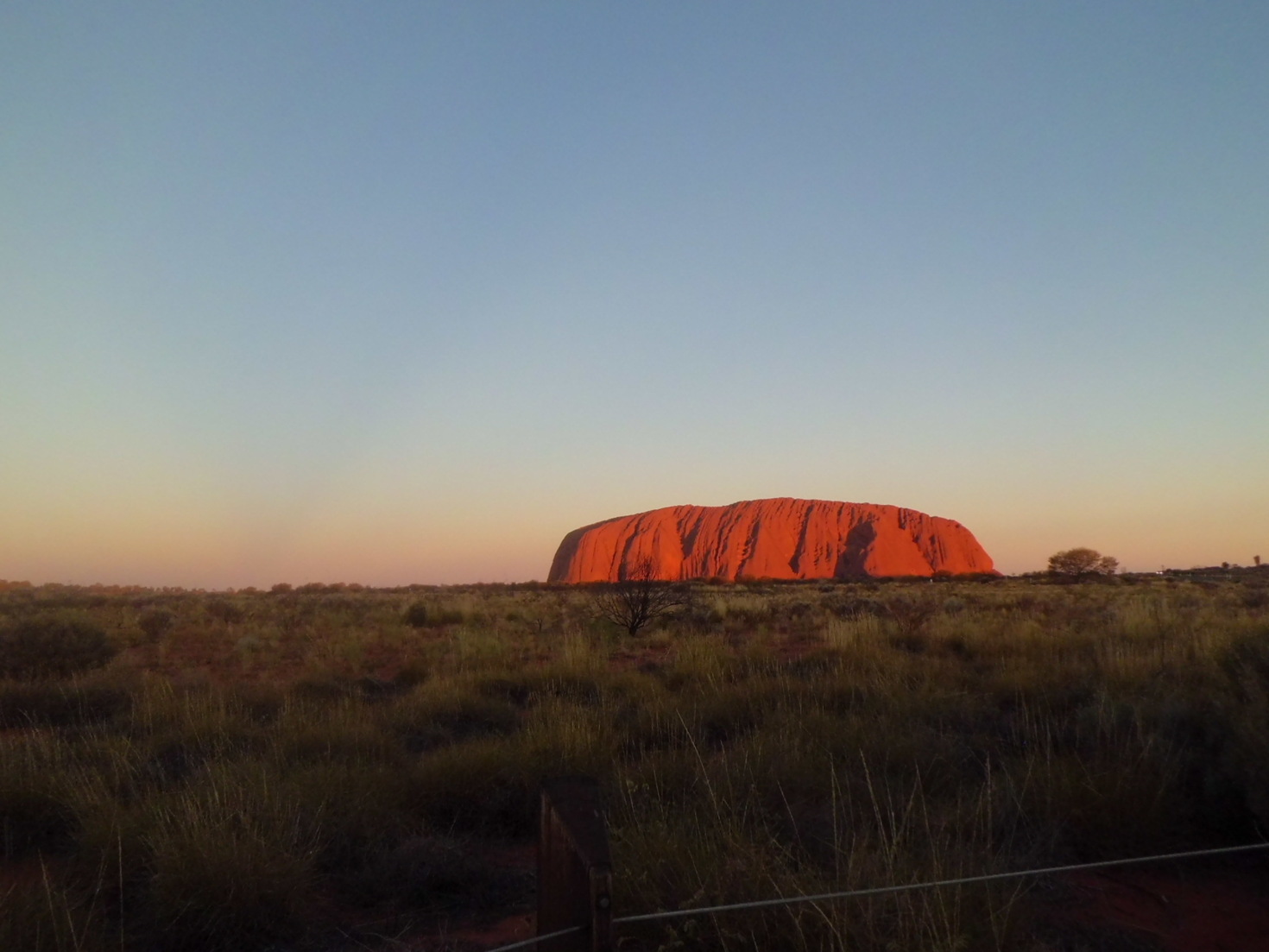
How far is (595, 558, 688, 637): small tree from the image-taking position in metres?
17.9

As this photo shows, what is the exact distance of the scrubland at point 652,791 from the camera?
11.2ft

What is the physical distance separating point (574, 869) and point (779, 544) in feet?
271

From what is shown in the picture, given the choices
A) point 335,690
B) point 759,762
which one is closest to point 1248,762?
point 759,762

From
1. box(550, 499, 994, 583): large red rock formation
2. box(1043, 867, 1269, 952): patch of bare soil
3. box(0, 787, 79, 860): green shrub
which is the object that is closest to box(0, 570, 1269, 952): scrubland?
box(0, 787, 79, 860): green shrub

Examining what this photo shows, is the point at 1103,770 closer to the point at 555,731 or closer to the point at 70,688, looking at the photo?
the point at 555,731

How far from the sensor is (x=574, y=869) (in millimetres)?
1856

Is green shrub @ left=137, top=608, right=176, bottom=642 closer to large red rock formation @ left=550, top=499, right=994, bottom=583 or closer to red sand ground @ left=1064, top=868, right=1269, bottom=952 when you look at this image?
red sand ground @ left=1064, top=868, right=1269, bottom=952

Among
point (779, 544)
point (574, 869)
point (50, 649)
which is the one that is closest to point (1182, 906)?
point (574, 869)

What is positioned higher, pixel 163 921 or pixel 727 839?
pixel 727 839

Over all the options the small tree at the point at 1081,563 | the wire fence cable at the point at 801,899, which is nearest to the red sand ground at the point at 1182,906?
the wire fence cable at the point at 801,899

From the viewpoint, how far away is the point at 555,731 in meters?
6.04

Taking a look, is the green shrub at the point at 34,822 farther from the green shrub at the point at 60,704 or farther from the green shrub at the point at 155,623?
the green shrub at the point at 155,623

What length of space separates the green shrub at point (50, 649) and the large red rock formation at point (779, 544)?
6394 centimetres

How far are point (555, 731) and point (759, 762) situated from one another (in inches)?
65.4
